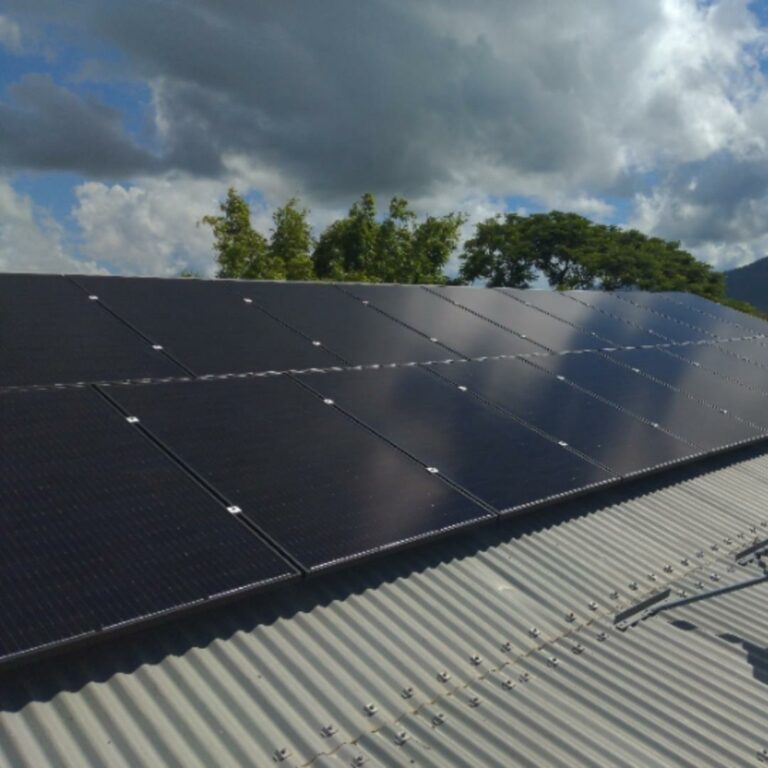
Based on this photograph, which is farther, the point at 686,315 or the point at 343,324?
the point at 686,315

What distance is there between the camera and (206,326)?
429 inches

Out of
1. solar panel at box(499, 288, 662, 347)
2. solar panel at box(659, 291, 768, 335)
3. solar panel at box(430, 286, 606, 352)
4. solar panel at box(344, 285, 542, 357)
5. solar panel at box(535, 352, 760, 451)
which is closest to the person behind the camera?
solar panel at box(535, 352, 760, 451)

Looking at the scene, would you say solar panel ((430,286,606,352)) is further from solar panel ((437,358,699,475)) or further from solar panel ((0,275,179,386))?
solar panel ((0,275,179,386))

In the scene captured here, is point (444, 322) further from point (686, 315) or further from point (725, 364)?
point (686, 315)

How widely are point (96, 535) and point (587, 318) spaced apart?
1470 centimetres

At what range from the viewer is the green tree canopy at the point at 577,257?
73625 mm

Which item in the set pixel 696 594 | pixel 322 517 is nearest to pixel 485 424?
pixel 696 594

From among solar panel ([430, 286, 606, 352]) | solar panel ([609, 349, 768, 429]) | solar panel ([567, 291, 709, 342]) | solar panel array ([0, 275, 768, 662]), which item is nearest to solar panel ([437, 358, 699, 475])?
solar panel array ([0, 275, 768, 662])

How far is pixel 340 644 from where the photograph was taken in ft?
20.9

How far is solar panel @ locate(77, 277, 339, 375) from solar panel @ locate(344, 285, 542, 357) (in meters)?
2.77

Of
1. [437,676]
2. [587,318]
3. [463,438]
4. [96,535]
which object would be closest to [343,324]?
[463,438]

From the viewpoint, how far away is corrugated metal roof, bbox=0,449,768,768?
5172mm

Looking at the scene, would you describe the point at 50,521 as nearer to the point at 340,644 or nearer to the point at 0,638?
the point at 0,638

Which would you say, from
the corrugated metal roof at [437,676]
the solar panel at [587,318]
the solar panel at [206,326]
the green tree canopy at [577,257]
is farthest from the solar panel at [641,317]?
the green tree canopy at [577,257]
